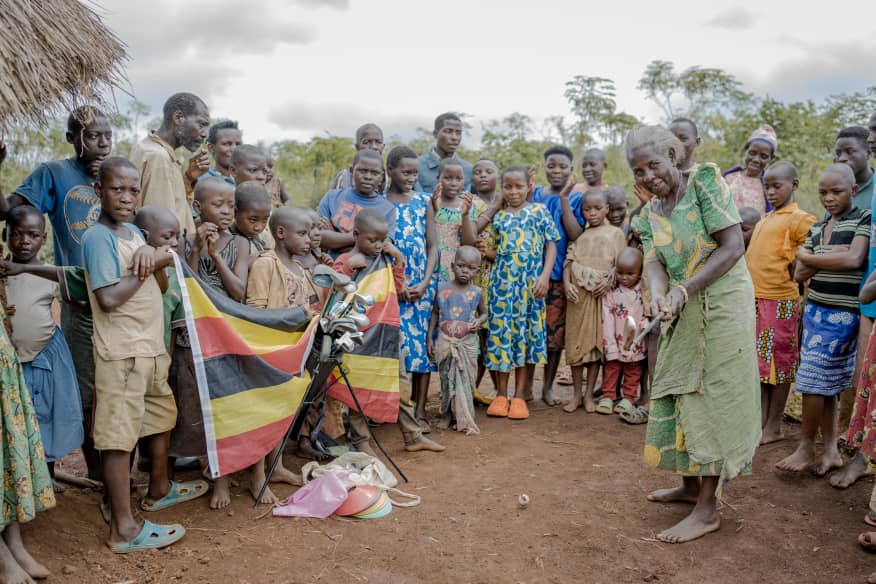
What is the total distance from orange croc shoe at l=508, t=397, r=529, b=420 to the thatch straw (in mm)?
3635

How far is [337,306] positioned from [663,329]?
179cm

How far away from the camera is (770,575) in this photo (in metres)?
3.20

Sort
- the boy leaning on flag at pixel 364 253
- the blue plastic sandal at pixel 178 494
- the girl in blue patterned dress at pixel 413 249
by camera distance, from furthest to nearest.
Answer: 1. the girl in blue patterned dress at pixel 413 249
2. the boy leaning on flag at pixel 364 253
3. the blue plastic sandal at pixel 178 494

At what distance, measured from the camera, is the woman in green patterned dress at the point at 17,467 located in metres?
2.79

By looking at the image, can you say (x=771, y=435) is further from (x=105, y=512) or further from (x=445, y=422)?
(x=105, y=512)

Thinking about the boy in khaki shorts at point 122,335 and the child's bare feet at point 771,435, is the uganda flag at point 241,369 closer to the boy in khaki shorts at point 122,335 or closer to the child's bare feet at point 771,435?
the boy in khaki shorts at point 122,335

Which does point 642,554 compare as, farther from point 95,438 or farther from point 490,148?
point 490,148

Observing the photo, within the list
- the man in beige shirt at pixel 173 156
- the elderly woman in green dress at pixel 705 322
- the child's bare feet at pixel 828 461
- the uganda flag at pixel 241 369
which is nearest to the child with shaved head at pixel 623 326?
the child's bare feet at pixel 828 461

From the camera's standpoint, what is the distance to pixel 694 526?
355 centimetres

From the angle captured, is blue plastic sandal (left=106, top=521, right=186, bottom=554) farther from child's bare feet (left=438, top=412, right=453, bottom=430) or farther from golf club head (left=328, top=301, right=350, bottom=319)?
child's bare feet (left=438, top=412, right=453, bottom=430)

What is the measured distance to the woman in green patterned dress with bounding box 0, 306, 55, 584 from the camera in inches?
110

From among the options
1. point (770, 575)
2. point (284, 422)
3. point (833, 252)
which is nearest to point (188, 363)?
point (284, 422)

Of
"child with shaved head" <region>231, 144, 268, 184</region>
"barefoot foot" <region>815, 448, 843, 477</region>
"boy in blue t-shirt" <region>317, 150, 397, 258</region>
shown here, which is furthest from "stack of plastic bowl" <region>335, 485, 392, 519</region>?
"barefoot foot" <region>815, 448, 843, 477</region>

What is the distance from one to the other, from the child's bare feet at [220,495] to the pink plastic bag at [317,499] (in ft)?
0.94
